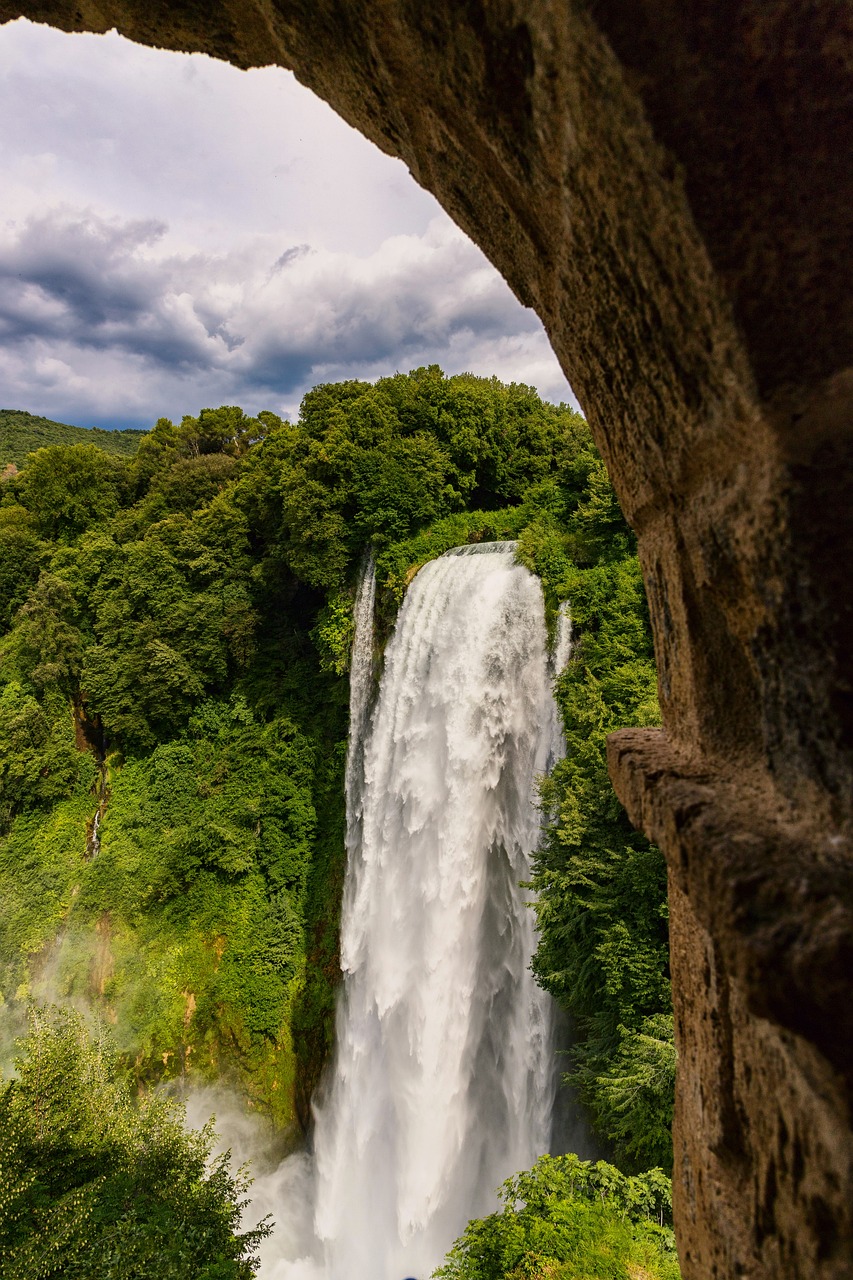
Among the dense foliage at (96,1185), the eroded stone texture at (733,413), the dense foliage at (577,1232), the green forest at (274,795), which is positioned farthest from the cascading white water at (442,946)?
the eroded stone texture at (733,413)

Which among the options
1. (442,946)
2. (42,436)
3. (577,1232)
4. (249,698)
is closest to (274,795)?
(249,698)

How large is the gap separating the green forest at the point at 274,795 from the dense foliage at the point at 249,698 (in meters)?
0.06

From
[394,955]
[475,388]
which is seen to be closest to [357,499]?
[475,388]

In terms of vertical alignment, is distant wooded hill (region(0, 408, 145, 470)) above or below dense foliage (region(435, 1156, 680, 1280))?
above

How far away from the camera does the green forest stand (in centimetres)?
682

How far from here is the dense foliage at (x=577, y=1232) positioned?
5.55 meters

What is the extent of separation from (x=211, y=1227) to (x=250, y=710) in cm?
1094

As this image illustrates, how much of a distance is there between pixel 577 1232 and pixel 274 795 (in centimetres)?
1146

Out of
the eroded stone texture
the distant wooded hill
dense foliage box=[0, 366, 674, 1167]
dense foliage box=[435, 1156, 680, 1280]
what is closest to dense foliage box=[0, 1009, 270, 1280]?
dense foliage box=[435, 1156, 680, 1280]

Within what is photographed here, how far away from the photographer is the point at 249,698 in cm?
1730

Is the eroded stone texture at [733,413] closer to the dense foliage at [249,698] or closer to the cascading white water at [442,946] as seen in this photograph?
the dense foliage at [249,698]

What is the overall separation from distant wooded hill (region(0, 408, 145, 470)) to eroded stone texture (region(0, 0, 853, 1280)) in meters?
50.0

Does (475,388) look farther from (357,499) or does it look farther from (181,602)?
(181,602)

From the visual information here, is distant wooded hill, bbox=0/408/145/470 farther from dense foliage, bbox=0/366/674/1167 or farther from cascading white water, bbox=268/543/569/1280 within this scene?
cascading white water, bbox=268/543/569/1280
